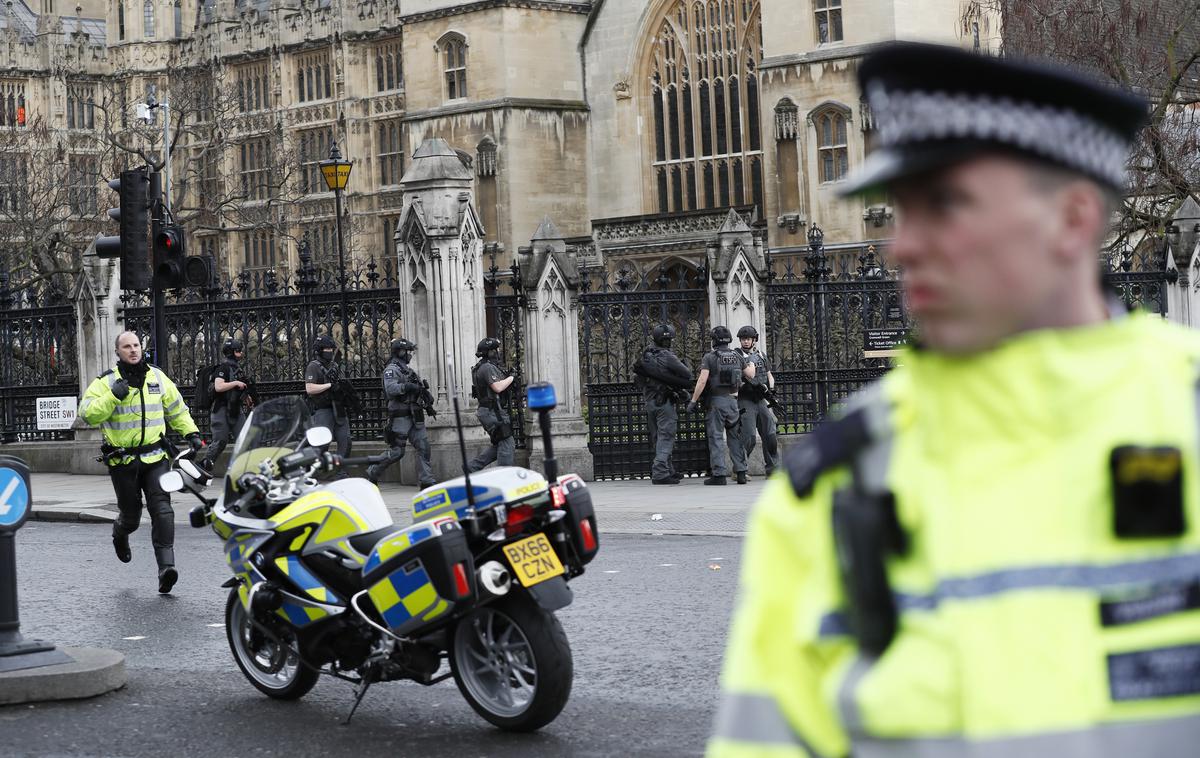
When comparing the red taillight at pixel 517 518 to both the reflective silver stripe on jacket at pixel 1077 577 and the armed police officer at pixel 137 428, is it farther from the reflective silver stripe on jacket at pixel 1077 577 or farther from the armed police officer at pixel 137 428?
Answer: the armed police officer at pixel 137 428

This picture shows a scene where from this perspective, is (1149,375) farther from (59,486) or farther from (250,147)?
(250,147)

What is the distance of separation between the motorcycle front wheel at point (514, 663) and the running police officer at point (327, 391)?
11419 millimetres

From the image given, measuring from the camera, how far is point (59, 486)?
19922 mm

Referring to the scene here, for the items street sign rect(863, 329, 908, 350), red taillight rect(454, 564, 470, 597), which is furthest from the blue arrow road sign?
street sign rect(863, 329, 908, 350)

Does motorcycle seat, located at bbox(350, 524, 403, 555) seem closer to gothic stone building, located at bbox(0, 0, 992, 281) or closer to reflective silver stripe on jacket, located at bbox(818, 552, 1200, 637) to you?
reflective silver stripe on jacket, located at bbox(818, 552, 1200, 637)

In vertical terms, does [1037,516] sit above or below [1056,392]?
below

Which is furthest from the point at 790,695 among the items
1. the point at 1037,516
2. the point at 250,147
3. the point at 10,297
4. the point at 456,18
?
the point at 250,147

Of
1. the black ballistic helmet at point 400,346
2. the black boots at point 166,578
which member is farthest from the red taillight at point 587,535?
the black ballistic helmet at point 400,346

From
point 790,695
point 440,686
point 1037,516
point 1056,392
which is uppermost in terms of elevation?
Result: point 1056,392

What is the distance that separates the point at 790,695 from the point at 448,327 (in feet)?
54.6

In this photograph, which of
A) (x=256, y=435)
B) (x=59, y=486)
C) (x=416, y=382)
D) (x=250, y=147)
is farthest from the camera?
(x=250, y=147)

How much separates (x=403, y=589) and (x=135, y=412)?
17.2 ft

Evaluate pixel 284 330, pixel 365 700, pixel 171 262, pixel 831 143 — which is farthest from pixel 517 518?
pixel 831 143

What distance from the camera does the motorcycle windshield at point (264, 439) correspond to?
7152 millimetres
